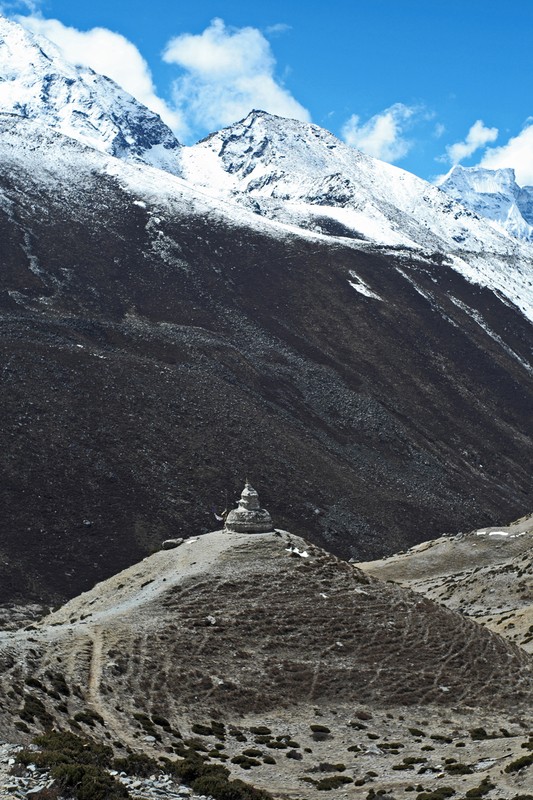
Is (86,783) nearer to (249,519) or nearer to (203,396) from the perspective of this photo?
(249,519)

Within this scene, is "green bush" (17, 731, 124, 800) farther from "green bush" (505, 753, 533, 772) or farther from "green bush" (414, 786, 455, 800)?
"green bush" (505, 753, 533, 772)

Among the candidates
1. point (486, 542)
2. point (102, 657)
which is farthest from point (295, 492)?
point (102, 657)

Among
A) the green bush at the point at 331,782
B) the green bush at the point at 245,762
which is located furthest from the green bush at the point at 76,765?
the green bush at the point at 331,782

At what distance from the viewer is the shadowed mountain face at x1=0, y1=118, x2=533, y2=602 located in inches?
4094

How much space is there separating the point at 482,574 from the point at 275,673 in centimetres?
3548

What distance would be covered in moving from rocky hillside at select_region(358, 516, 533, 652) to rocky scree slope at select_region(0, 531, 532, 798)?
40.7 feet

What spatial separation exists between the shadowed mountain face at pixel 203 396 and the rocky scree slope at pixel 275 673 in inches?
1483

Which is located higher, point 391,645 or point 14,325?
point 14,325

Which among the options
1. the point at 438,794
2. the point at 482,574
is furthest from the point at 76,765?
the point at 482,574

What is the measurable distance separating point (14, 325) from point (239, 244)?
2867 inches

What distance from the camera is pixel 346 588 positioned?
160 ft

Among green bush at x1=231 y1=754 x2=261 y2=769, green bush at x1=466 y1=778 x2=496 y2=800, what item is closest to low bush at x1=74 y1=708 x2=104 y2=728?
green bush at x1=231 y1=754 x2=261 y2=769

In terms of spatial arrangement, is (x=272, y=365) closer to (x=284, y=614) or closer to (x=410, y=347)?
(x=410, y=347)

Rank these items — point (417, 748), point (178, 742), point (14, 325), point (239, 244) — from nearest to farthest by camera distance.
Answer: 1. point (178, 742)
2. point (417, 748)
3. point (14, 325)
4. point (239, 244)
